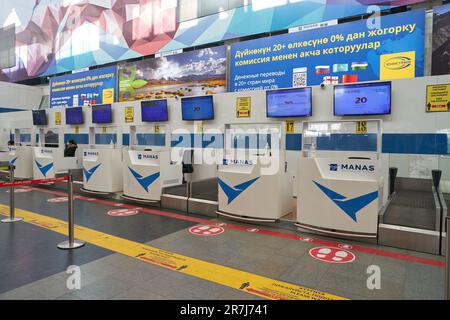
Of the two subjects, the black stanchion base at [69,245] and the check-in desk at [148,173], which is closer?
the black stanchion base at [69,245]

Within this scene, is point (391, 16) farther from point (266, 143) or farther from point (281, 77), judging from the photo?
point (266, 143)

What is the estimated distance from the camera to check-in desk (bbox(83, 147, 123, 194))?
257 inches

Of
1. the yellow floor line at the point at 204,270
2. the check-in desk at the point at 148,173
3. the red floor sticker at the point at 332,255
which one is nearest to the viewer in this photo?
the yellow floor line at the point at 204,270

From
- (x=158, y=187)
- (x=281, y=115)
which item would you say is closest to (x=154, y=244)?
(x=158, y=187)

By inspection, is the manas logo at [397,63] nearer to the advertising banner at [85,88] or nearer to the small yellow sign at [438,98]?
the small yellow sign at [438,98]

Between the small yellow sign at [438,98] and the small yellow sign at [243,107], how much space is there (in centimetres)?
305

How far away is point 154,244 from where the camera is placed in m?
3.74

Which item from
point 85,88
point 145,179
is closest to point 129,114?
point 145,179

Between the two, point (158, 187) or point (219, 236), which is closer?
point (219, 236)

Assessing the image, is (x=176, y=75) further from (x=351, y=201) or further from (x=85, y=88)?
(x=351, y=201)

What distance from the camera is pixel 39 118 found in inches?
413

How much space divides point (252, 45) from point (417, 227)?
5622 millimetres

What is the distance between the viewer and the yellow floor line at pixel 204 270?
252cm

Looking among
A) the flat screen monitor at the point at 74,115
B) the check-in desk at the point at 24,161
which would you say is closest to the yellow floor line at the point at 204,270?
the check-in desk at the point at 24,161
